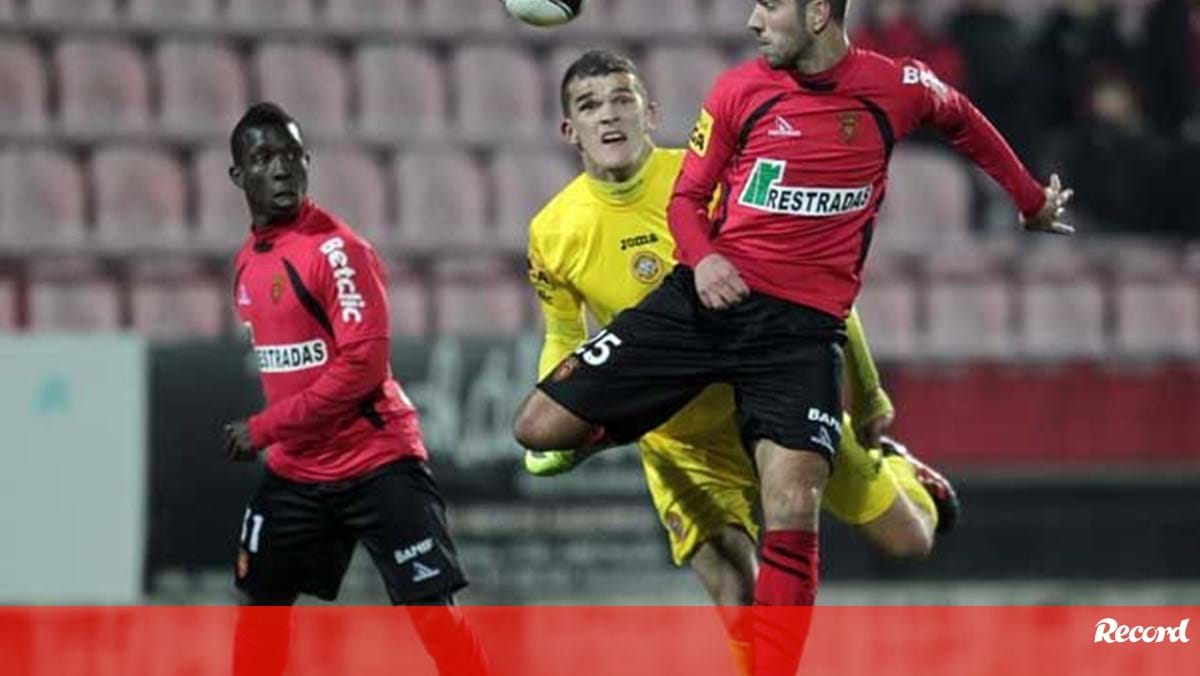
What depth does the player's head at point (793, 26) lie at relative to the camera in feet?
19.4

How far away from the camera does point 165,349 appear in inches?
378

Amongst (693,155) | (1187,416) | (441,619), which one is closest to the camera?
(693,155)

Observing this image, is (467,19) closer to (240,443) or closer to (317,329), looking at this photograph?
(317,329)

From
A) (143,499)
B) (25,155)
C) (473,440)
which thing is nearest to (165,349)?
(143,499)

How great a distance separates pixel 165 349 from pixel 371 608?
4.36ft

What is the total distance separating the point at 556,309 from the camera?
6727 mm

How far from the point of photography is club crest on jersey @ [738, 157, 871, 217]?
600 cm

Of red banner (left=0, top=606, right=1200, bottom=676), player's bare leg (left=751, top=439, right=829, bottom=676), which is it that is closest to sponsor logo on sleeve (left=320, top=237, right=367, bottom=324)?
player's bare leg (left=751, top=439, right=829, bottom=676)

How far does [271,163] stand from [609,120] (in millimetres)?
911

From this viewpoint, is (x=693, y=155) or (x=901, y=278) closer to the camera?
(x=693, y=155)

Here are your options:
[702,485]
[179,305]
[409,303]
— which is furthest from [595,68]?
[179,305]

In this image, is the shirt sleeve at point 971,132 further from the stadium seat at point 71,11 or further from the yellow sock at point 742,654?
the stadium seat at point 71,11

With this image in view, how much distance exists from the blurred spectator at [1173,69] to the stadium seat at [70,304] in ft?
18.4

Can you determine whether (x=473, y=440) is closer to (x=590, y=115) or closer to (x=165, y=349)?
(x=165, y=349)
